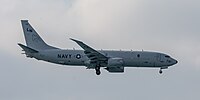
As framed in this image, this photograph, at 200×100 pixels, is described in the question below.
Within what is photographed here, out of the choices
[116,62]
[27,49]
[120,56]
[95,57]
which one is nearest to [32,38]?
[27,49]

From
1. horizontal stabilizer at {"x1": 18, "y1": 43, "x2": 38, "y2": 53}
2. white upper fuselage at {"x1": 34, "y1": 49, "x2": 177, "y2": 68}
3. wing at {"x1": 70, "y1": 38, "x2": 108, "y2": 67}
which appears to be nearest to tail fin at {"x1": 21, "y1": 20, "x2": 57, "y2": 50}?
white upper fuselage at {"x1": 34, "y1": 49, "x2": 177, "y2": 68}

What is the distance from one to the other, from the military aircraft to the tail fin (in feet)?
6.51

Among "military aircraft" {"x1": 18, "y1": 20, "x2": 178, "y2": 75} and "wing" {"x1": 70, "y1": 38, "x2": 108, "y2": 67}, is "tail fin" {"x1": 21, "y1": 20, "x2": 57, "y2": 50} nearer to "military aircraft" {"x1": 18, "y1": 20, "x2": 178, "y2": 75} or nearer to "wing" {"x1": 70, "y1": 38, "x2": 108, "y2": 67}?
"military aircraft" {"x1": 18, "y1": 20, "x2": 178, "y2": 75}

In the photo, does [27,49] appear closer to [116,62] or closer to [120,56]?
[116,62]

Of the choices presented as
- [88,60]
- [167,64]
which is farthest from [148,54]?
[88,60]

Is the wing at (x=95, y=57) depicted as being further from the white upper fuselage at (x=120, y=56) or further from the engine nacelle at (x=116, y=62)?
the engine nacelle at (x=116, y=62)

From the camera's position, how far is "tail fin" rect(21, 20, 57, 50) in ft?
306

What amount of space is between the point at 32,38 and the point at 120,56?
15277 millimetres

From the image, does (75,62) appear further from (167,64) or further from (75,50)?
(167,64)

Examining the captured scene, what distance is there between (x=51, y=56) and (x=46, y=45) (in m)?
4.61

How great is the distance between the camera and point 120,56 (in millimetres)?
88000

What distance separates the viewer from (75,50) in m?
89.1

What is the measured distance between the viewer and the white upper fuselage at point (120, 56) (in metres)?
87.9

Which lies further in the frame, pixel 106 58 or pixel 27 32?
pixel 27 32
